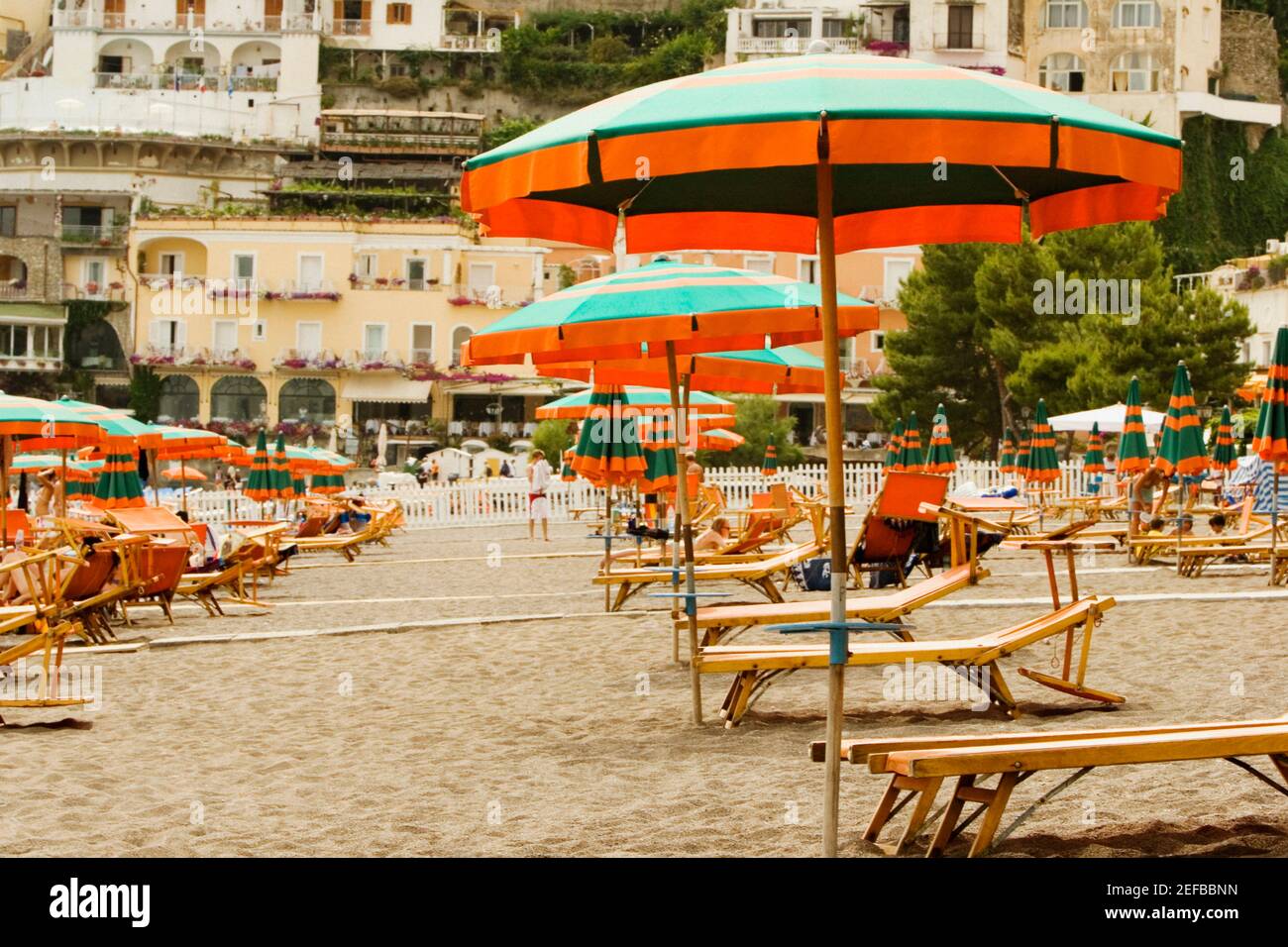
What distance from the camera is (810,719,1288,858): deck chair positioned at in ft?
15.3

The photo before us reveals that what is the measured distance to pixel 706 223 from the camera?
22.1ft

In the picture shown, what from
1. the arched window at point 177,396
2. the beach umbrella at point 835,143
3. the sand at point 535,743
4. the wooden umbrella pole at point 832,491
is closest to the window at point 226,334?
the arched window at point 177,396

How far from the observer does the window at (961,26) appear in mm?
78375

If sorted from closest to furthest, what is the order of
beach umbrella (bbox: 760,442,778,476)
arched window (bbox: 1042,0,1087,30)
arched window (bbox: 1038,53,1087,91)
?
beach umbrella (bbox: 760,442,778,476) < arched window (bbox: 1038,53,1087,91) < arched window (bbox: 1042,0,1087,30)

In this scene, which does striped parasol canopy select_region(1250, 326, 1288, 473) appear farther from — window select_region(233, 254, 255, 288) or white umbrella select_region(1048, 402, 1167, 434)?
window select_region(233, 254, 255, 288)

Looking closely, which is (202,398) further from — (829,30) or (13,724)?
(13,724)

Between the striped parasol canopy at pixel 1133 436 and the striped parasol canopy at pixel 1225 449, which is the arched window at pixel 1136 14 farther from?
the striped parasol canopy at pixel 1133 436

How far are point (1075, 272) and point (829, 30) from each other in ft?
147

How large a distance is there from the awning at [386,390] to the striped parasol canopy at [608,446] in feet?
176

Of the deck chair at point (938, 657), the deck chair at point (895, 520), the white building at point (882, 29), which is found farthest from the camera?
the white building at point (882, 29)

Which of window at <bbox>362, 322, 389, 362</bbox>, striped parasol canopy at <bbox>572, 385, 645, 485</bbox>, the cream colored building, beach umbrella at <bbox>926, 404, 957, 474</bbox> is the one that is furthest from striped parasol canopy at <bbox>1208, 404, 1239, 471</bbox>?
window at <bbox>362, 322, 389, 362</bbox>

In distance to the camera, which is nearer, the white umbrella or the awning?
the white umbrella

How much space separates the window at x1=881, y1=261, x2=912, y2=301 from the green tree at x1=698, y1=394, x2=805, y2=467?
46.8 feet

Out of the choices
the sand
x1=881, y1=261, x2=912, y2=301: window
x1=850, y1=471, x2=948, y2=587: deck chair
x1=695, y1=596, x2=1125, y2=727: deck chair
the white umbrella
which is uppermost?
x1=881, y1=261, x2=912, y2=301: window
